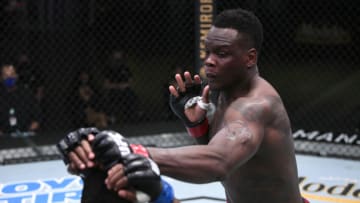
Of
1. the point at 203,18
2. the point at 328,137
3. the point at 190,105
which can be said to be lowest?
the point at 328,137

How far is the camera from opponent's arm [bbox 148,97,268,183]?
1.38 metres

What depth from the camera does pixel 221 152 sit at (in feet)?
4.73

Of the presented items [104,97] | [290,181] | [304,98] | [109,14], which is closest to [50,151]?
[104,97]

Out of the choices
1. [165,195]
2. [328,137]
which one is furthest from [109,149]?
[328,137]

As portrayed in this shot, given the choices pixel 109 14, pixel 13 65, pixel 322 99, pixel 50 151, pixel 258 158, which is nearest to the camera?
pixel 258 158

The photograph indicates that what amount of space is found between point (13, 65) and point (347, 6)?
10.4 ft

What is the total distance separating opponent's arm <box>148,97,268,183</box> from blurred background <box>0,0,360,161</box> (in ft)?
10.2

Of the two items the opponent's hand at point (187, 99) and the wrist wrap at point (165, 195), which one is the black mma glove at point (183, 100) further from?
the wrist wrap at point (165, 195)

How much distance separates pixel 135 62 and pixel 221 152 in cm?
398

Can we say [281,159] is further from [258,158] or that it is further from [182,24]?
[182,24]

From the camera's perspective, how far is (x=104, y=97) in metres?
4.93

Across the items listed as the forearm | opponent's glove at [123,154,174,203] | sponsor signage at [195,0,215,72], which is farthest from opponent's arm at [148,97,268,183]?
sponsor signage at [195,0,215,72]

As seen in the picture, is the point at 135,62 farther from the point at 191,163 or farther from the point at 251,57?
the point at 191,163

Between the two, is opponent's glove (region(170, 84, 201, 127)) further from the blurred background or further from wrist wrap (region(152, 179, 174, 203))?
the blurred background
